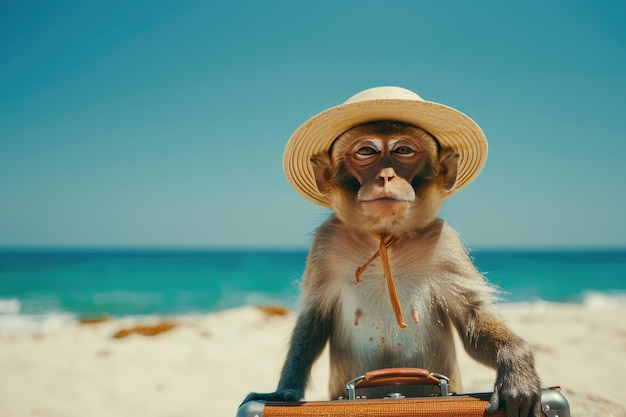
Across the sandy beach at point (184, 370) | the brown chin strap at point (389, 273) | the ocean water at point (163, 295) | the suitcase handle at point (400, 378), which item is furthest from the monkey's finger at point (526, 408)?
the ocean water at point (163, 295)

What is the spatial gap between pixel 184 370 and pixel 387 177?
3630 millimetres

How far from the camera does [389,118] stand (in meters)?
2.05

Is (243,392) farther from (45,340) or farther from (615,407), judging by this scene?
(45,340)

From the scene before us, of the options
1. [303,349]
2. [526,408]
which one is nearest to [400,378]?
[526,408]

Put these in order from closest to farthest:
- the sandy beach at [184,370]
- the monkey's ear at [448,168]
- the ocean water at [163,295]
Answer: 1. the monkey's ear at [448,168]
2. the sandy beach at [184,370]
3. the ocean water at [163,295]

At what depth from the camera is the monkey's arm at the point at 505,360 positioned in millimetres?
1593

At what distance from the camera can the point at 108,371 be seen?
4.52 meters

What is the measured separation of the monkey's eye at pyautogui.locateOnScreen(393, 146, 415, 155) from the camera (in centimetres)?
197

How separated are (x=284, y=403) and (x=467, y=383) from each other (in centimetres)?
264

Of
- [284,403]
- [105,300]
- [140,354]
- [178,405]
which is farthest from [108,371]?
[105,300]

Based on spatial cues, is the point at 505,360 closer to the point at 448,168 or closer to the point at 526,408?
the point at 526,408

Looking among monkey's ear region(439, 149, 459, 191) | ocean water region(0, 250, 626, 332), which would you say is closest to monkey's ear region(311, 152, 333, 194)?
monkey's ear region(439, 149, 459, 191)

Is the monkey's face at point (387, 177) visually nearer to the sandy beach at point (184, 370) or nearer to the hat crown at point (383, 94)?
the hat crown at point (383, 94)

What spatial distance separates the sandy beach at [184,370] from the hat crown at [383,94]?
4.30ft
